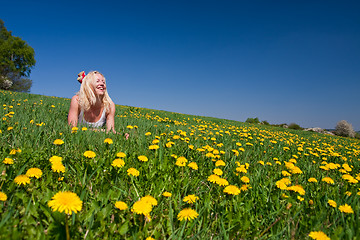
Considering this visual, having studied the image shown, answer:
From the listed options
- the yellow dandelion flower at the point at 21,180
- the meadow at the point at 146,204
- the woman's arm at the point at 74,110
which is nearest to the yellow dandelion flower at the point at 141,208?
the meadow at the point at 146,204

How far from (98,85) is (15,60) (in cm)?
4172

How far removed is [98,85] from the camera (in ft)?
13.9

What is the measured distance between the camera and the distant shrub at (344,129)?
105ft

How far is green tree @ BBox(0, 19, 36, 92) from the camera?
3200cm

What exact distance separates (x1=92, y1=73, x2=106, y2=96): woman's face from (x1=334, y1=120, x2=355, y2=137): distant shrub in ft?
132

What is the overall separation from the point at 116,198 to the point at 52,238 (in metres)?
0.50

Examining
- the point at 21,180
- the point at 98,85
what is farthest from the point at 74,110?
the point at 21,180

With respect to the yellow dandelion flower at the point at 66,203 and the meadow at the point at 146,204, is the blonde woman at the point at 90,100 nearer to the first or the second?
the meadow at the point at 146,204

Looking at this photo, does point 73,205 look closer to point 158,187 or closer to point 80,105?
point 158,187

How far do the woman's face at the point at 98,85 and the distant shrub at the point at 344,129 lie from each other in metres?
40.4

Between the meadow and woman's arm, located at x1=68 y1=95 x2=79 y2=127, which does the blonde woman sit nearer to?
woman's arm, located at x1=68 y1=95 x2=79 y2=127

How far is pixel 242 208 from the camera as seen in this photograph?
5.26ft

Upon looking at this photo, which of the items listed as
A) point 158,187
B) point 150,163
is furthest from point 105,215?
point 150,163

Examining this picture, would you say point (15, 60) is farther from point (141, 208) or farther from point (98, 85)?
point (141, 208)
